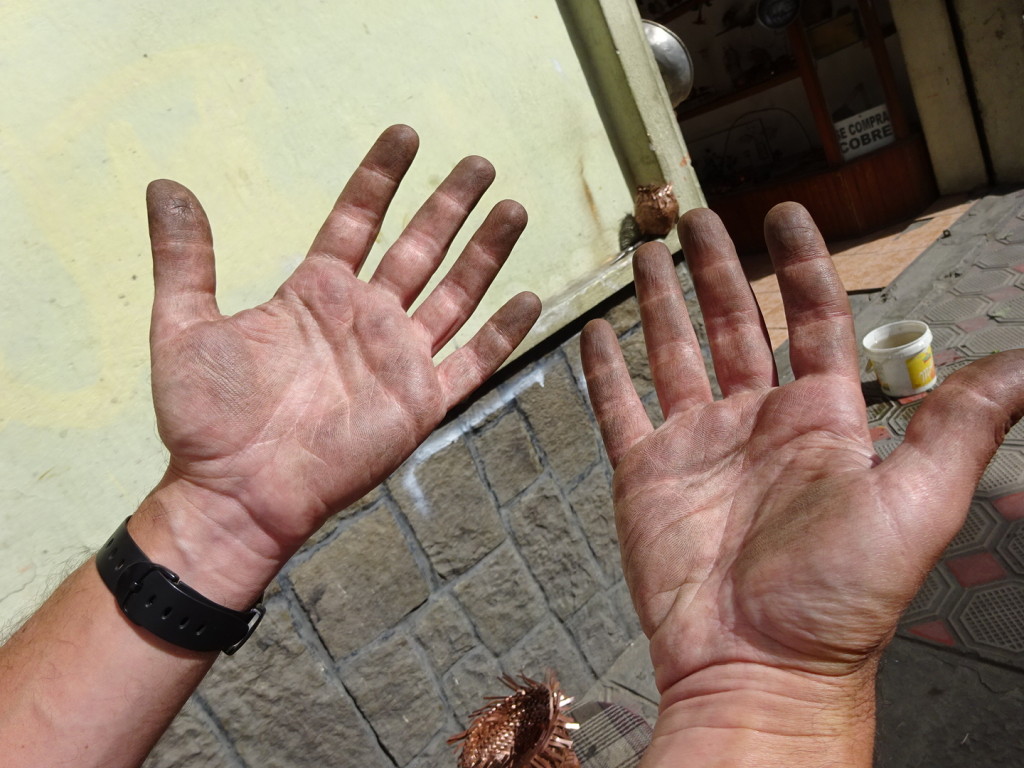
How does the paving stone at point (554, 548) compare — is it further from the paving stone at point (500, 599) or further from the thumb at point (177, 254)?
the thumb at point (177, 254)

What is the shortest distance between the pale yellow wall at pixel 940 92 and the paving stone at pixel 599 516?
5.94 metres

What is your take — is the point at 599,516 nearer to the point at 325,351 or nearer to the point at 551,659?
the point at 551,659

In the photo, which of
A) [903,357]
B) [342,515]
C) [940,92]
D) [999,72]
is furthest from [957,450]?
[940,92]

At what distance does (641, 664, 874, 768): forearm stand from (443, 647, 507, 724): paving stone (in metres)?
1.50

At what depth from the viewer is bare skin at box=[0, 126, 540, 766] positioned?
1.33m

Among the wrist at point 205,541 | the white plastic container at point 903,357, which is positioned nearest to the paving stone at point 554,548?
the wrist at point 205,541

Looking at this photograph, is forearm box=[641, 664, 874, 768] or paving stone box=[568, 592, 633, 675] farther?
paving stone box=[568, 592, 633, 675]

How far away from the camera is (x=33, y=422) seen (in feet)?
5.90

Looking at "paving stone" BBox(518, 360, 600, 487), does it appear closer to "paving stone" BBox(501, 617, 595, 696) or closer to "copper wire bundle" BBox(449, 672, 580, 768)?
"paving stone" BBox(501, 617, 595, 696)

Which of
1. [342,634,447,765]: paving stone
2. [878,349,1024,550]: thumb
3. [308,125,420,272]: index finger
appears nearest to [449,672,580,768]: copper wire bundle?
[342,634,447,765]: paving stone

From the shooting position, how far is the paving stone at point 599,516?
2.86m

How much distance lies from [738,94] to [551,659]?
6662 millimetres

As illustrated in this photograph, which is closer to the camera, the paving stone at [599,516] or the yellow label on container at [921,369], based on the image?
the paving stone at [599,516]

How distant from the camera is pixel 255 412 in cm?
148
